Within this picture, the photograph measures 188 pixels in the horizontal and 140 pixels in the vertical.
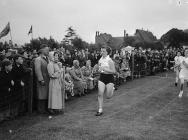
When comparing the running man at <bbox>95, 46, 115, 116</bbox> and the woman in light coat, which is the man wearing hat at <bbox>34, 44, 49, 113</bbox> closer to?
the woman in light coat

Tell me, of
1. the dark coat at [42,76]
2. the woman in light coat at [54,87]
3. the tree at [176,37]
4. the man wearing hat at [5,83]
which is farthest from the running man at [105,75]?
the tree at [176,37]

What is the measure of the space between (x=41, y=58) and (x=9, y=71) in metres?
1.42

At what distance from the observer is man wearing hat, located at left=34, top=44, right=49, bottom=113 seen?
991 centimetres

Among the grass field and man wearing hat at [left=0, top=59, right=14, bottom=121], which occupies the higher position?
man wearing hat at [left=0, top=59, right=14, bottom=121]

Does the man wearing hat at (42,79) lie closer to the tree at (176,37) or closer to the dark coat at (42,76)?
the dark coat at (42,76)

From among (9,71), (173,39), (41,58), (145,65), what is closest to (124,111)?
(41,58)

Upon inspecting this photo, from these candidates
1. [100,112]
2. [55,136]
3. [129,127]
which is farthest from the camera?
[100,112]

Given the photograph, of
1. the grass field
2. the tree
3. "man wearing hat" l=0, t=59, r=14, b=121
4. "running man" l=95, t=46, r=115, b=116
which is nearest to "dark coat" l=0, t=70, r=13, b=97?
"man wearing hat" l=0, t=59, r=14, b=121

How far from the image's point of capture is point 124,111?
1023 centimetres

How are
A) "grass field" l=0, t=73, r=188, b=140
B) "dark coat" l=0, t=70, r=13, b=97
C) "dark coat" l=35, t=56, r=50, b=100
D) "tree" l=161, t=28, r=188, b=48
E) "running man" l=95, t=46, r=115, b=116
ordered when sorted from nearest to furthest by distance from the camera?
"grass field" l=0, t=73, r=188, b=140
"dark coat" l=0, t=70, r=13, b=97
"running man" l=95, t=46, r=115, b=116
"dark coat" l=35, t=56, r=50, b=100
"tree" l=161, t=28, r=188, b=48

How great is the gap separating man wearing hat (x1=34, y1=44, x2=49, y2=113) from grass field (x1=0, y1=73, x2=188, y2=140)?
21.2 inches

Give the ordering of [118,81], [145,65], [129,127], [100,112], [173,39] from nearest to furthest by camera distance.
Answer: [129,127]
[100,112]
[118,81]
[145,65]
[173,39]

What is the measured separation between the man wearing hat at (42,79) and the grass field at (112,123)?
21.2 inches

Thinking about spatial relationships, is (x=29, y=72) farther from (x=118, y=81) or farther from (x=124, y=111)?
(x=118, y=81)
